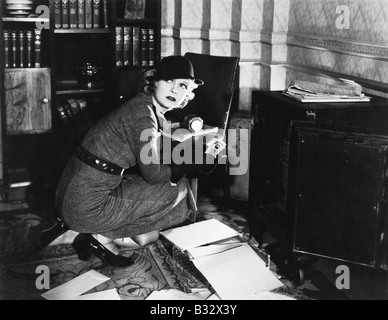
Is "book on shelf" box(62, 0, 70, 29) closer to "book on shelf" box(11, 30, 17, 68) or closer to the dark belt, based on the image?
"book on shelf" box(11, 30, 17, 68)

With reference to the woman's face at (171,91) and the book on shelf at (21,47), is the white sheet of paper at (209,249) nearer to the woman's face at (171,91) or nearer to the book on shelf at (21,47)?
the woman's face at (171,91)

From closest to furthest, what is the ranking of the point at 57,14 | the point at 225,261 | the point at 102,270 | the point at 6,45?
the point at 225,261 → the point at 102,270 → the point at 6,45 → the point at 57,14

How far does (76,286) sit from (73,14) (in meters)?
1.97

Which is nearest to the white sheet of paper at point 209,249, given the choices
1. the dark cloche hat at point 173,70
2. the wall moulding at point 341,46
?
the dark cloche hat at point 173,70

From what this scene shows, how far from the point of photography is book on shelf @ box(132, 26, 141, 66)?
3.85 metres

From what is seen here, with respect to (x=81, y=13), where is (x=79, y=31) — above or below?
below

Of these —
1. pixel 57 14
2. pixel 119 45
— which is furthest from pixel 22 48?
pixel 119 45

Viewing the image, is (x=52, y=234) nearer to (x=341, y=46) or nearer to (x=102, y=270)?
(x=102, y=270)

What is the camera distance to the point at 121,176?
2.66 meters

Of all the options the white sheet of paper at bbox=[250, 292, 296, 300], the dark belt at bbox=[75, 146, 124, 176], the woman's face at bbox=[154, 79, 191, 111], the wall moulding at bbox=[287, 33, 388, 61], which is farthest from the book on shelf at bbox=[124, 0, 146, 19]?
the white sheet of paper at bbox=[250, 292, 296, 300]

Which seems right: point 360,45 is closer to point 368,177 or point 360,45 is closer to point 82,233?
point 368,177

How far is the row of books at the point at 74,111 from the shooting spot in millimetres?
3764

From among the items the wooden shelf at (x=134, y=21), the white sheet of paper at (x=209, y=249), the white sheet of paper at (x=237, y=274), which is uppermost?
the wooden shelf at (x=134, y=21)

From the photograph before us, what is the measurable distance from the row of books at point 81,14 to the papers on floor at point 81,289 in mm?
1821
